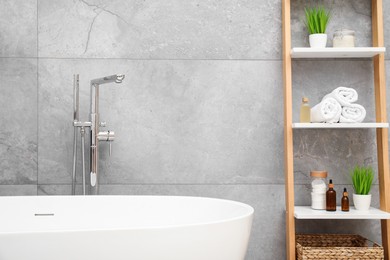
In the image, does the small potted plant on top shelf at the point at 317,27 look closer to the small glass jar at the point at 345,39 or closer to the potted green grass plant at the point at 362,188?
the small glass jar at the point at 345,39

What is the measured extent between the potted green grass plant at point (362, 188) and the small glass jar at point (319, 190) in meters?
0.15

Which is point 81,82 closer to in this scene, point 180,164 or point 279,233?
point 180,164

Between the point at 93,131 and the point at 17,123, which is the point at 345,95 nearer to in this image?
the point at 93,131

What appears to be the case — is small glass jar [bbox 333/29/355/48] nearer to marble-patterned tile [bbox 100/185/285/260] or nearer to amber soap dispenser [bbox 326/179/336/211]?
amber soap dispenser [bbox 326/179/336/211]

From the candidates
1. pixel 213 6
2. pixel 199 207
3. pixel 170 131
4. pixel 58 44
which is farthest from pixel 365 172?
pixel 58 44

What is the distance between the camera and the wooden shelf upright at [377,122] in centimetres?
227

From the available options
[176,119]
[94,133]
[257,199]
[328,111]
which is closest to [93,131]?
[94,133]

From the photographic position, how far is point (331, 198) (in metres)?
2.24

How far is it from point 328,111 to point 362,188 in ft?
1.39

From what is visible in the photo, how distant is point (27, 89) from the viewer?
2.44m

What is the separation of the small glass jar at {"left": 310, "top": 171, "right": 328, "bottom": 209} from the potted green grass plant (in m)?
0.15

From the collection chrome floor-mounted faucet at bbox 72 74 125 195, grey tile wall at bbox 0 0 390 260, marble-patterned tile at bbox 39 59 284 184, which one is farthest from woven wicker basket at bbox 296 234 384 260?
chrome floor-mounted faucet at bbox 72 74 125 195

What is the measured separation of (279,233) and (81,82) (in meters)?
1.32

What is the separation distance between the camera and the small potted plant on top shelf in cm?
230
